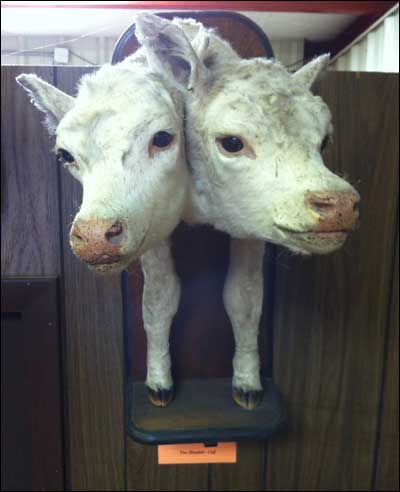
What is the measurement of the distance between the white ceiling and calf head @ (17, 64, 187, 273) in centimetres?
15

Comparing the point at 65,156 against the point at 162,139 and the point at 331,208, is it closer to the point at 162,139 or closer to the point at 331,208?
the point at 162,139

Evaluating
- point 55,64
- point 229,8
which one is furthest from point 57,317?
point 229,8

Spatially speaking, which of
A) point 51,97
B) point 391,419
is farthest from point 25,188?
point 391,419

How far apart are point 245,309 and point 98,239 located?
0.87 feet

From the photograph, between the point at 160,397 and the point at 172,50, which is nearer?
the point at 172,50

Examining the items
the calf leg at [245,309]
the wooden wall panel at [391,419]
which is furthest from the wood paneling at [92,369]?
the wooden wall panel at [391,419]

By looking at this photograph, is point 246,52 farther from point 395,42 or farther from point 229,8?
point 395,42

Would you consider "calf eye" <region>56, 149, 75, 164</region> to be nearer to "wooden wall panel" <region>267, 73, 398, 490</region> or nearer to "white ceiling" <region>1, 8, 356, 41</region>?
"white ceiling" <region>1, 8, 356, 41</region>

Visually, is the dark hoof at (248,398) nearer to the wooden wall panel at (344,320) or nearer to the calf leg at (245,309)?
the calf leg at (245,309)

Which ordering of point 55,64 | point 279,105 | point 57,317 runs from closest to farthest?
1. point 279,105
2. point 55,64
3. point 57,317

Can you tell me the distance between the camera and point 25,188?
2.00 feet

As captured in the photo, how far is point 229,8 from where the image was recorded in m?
0.57

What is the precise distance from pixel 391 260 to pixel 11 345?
56cm

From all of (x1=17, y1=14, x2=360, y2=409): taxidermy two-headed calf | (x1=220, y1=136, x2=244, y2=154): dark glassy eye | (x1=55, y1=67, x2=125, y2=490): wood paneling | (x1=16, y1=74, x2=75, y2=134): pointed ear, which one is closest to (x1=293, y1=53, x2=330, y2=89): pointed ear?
(x1=17, y1=14, x2=360, y2=409): taxidermy two-headed calf
